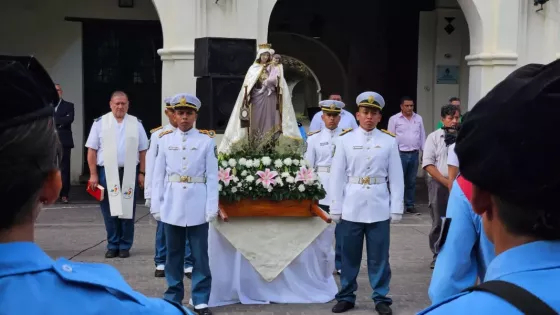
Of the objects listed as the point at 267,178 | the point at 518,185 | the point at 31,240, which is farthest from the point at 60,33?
the point at 518,185

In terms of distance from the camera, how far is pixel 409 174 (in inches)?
463

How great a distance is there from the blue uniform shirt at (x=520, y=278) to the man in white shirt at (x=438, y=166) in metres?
5.94

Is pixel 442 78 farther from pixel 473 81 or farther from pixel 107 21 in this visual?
pixel 107 21

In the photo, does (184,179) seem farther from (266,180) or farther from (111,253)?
(111,253)

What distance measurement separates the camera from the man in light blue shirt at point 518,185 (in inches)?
48.6

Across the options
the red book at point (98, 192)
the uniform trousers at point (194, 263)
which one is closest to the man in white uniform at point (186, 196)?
the uniform trousers at point (194, 263)

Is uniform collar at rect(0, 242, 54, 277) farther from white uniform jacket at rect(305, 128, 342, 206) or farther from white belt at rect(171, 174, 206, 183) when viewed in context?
white uniform jacket at rect(305, 128, 342, 206)

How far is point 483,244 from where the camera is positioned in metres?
2.81

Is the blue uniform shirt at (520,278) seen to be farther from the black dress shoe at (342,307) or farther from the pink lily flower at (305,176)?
the pink lily flower at (305,176)

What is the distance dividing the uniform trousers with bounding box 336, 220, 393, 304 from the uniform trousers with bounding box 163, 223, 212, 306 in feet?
3.79

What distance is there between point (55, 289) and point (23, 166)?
0.75 ft

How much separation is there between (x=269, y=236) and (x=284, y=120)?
1.48 meters

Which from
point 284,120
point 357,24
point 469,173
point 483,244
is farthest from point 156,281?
point 357,24

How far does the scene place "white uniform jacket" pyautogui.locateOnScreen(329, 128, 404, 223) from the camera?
5.95 m
